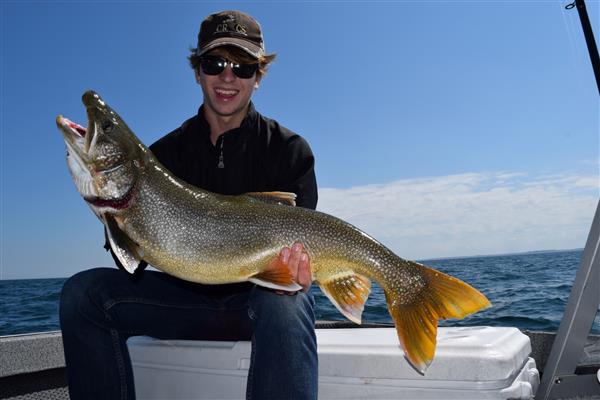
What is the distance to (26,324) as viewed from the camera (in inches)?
430

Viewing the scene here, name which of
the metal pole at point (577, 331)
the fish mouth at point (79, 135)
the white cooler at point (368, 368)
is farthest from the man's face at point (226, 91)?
the metal pole at point (577, 331)

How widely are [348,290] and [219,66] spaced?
1651mm

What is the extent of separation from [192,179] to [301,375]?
5.29 feet

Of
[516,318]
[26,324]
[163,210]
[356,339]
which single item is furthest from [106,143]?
[26,324]

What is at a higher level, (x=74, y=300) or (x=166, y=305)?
(x=74, y=300)

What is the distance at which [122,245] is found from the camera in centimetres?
255

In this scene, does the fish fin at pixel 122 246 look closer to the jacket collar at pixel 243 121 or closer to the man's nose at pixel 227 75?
the jacket collar at pixel 243 121

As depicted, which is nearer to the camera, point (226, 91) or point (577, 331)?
point (577, 331)

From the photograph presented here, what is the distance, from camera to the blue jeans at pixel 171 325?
238 centimetres

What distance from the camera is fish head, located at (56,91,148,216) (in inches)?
102

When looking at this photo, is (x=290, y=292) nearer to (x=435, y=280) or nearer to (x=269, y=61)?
(x=435, y=280)

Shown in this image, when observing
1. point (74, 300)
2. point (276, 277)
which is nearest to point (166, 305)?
point (74, 300)

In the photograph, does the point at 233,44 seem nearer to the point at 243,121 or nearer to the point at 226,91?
the point at 226,91

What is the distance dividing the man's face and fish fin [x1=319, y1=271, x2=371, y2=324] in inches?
53.4
